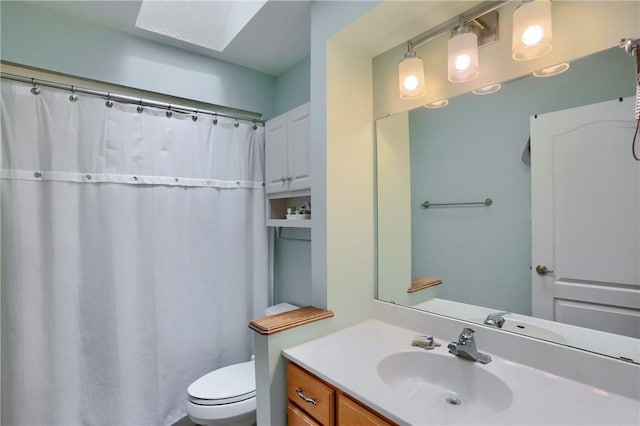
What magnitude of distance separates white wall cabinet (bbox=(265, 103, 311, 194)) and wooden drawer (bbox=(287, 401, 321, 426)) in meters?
1.06

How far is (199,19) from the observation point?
1819 millimetres

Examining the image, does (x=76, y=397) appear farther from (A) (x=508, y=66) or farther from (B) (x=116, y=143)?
(A) (x=508, y=66)

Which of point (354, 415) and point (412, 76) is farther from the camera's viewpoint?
point (412, 76)

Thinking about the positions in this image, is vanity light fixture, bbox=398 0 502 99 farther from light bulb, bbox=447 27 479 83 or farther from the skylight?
the skylight

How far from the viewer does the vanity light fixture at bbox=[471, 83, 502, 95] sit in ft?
3.91

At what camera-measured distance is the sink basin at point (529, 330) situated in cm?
104

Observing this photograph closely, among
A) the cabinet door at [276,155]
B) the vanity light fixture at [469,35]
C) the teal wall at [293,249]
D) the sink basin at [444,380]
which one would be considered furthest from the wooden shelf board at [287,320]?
the vanity light fixture at [469,35]

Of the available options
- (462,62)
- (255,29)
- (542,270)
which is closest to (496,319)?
(542,270)

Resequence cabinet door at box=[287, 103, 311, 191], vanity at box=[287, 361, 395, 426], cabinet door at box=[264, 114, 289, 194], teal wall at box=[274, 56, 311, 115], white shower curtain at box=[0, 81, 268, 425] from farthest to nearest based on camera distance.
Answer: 1. teal wall at box=[274, 56, 311, 115]
2. cabinet door at box=[264, 114, 289, 194]
3. cabinet door at box=[287, 103, 311, 191]
4. white shower curtain at box=[0, 81, 268, 425]
5. vanity at box=[287, 361, 395, 426]

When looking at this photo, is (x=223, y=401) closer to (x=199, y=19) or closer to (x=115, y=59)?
(x=115, y=59)

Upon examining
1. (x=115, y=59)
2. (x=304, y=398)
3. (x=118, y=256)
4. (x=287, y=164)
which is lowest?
(x=304, y=398)

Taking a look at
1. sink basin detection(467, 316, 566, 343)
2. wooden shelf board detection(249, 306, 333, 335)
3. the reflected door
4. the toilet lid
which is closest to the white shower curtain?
the toilet lid

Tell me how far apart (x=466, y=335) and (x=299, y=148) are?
1273mm

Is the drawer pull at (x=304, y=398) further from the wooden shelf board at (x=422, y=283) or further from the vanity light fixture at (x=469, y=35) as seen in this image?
the vanity light fixture at (x=469, y=35)
